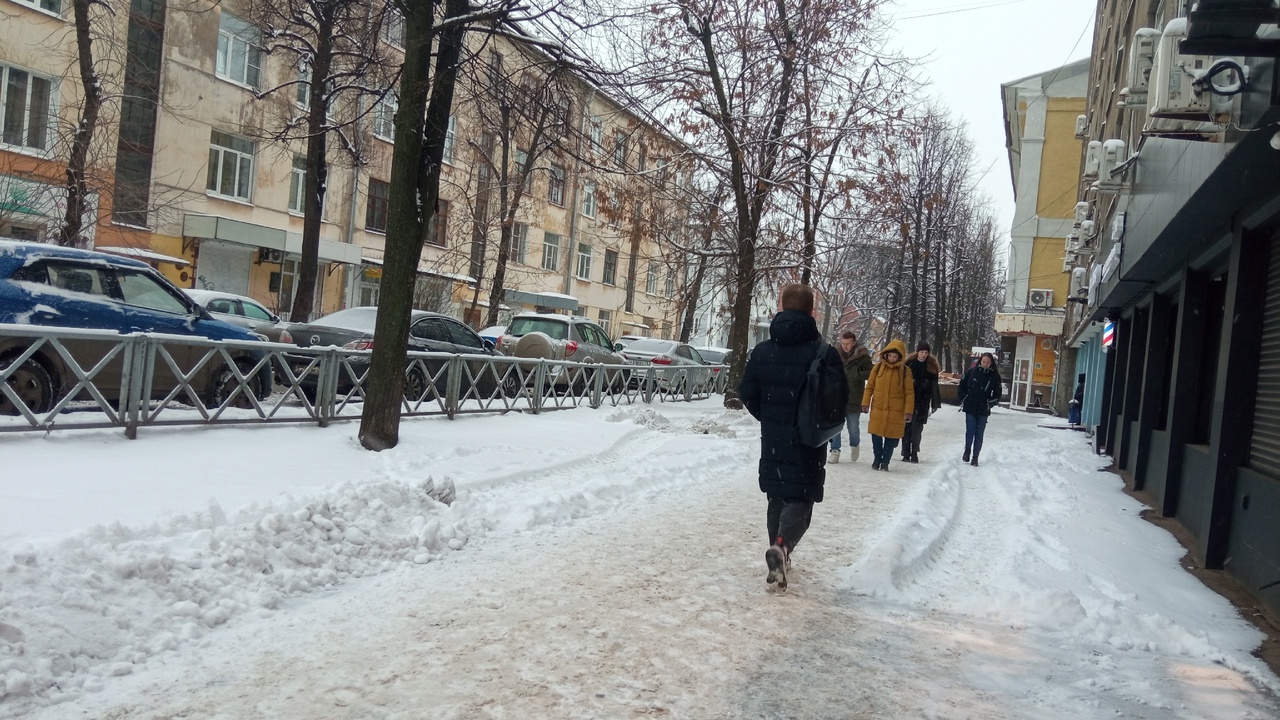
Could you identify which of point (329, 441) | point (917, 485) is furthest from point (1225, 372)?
point (329, 441)

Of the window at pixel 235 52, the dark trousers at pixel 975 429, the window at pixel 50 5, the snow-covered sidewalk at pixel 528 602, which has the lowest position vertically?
the snow-covered sidewalk at pixel 528 602

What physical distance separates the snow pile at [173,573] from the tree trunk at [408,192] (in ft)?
9.15

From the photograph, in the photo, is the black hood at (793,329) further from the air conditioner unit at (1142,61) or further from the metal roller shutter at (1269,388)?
the air conditioner unit at (1142,61)

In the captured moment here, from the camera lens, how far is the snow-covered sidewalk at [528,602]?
13.2 feet

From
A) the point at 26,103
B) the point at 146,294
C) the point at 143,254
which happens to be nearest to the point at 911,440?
the point at 146,294

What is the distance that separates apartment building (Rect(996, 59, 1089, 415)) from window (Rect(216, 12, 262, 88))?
105 ft

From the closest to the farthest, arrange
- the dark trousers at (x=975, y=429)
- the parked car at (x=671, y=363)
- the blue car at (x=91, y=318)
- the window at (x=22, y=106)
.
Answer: the blue car at (x=91, y=318)
the dark trousers at (x=975, y=429)
the window at (x=22, y=106)
the parked car at (x=671, y=363)

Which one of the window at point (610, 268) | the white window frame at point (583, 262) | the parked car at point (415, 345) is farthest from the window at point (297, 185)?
the window at point (610, 268)

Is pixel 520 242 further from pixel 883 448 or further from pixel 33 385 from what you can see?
pixel 33 385

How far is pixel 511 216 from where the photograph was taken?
23.8 meters

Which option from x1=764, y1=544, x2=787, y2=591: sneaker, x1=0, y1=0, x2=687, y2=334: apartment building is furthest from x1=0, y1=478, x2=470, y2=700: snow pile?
x1=0, y1=0, x2=687, y2=334: apartment building

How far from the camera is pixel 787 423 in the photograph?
588 cm

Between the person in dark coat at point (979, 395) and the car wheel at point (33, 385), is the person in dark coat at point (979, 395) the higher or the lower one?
the higher one

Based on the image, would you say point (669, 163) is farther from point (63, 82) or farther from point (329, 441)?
point (63, 82)
